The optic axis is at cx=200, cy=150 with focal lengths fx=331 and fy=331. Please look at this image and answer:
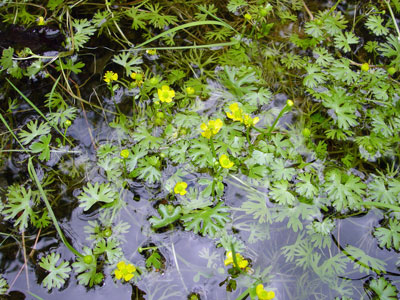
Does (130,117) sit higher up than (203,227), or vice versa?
(130,117)

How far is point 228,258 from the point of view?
2338mm

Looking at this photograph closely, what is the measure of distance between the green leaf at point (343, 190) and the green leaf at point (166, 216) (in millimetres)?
1200

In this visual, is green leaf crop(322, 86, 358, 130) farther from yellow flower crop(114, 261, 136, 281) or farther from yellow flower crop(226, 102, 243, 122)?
yellow flower crop(114, 261, 136, 281)

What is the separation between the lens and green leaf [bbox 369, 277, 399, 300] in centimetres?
230

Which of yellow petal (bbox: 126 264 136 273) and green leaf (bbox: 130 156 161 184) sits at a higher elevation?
green leaf (bbox: 130 156 161 184)

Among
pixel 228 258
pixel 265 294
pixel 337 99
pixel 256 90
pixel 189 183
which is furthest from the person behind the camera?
pixel 256 90

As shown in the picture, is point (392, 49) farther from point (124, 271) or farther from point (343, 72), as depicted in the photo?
point (124, 271)

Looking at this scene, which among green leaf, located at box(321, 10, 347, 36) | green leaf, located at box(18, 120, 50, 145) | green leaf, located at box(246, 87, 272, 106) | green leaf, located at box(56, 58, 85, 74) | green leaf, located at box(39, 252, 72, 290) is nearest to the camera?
green leaf, located at box(39, 252, 72, 290)

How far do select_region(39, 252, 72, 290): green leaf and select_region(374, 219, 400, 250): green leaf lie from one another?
2.31 metres

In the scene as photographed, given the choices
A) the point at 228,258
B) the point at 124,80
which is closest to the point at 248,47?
the point at 124,80

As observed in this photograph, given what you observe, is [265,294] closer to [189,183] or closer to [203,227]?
[203,227]

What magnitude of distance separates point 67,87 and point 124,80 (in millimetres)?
553

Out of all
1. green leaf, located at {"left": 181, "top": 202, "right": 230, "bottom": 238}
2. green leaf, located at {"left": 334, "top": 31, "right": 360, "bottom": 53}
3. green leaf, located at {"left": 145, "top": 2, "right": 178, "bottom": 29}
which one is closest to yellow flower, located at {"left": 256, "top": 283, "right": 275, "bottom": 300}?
green leaf, located at {"left": 181, "top": 202, "right": 230, "bottom": 238}

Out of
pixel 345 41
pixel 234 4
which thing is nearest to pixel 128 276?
pixel 234 4
